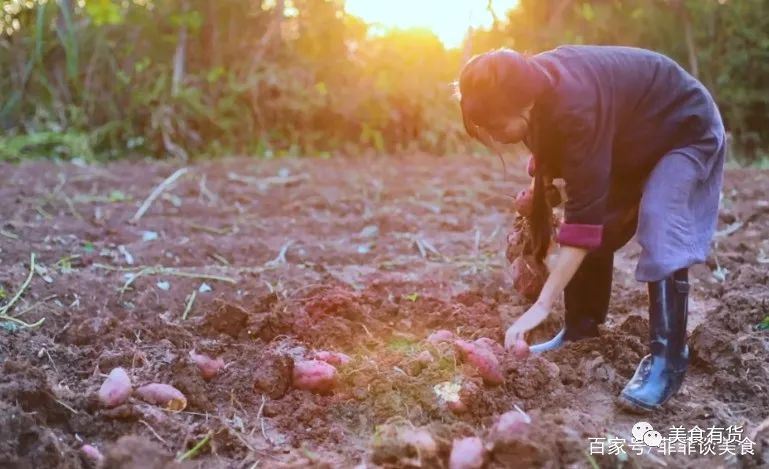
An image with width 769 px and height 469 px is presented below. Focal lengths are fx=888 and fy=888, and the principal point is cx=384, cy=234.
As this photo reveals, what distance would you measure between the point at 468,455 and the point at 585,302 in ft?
3.41

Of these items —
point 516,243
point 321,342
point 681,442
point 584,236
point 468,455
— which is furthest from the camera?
point 516,243

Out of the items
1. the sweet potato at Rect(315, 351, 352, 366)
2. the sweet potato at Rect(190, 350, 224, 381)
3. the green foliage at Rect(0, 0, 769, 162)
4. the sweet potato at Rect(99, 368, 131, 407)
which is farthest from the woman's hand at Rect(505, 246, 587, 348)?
the green foliage at Rect(0, 0, 769, 162)

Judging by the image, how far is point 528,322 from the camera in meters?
2.48

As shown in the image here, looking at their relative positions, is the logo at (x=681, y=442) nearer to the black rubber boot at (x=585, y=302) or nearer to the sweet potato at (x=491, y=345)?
the sweet potato at (x=491, y=345)

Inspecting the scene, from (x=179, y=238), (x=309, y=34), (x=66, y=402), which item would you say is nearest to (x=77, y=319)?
(x=66, y=402)

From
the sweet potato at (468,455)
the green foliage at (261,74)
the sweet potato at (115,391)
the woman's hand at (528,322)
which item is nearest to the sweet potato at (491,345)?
the woman's hand at (528,322)

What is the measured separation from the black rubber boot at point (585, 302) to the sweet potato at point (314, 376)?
710 mm

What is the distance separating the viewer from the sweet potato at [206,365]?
248 centimetres

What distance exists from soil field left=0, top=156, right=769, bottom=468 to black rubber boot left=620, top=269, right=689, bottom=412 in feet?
0.16

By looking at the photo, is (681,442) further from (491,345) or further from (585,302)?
(585,302)

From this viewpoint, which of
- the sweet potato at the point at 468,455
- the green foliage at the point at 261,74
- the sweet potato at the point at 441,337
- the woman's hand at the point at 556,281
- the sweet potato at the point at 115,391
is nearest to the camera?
the sweet potato at the point at 468,455

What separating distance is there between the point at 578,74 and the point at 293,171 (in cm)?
453

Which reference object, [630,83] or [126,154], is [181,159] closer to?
[126,154]

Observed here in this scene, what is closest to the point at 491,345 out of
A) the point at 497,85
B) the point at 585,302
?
the point at 585,302
